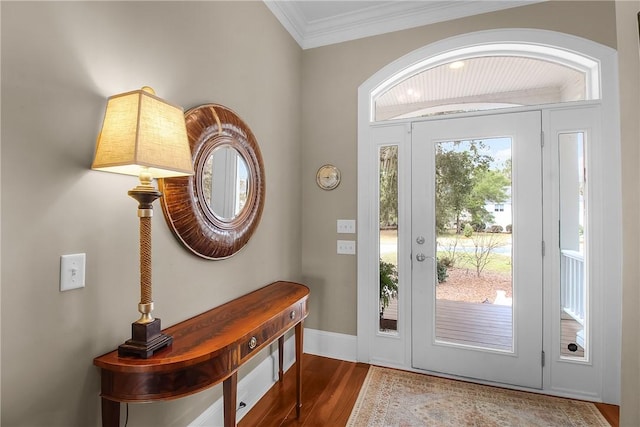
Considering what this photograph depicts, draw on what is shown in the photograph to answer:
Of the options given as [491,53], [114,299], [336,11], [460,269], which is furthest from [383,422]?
[336,11]

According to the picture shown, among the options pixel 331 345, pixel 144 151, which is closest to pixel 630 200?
pixel 144 151

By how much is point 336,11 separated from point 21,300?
2.87 m

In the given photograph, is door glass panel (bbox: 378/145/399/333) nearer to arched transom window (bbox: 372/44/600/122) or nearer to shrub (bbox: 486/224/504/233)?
arched transom window (bbox: 372/44/600/122)

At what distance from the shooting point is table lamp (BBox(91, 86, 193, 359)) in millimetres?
1016

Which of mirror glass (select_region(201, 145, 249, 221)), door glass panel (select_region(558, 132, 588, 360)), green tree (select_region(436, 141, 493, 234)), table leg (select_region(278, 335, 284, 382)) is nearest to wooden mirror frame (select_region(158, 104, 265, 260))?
mirror glass (select_region(201, 145, 249, 221))

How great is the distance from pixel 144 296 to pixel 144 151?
543mm

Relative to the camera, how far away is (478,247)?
8.22 ft

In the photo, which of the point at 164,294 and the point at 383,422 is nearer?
the point at 164,294

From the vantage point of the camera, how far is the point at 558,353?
2.29 meters

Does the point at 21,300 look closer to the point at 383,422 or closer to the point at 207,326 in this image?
the point at 207,326

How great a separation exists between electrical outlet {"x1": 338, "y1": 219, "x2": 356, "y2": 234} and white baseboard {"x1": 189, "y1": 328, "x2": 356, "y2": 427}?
38.2 inches

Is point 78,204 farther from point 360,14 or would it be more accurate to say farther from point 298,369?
point 360,14

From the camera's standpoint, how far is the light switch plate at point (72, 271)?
3.52 ft

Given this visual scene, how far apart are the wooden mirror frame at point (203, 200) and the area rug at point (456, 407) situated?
141 cm
